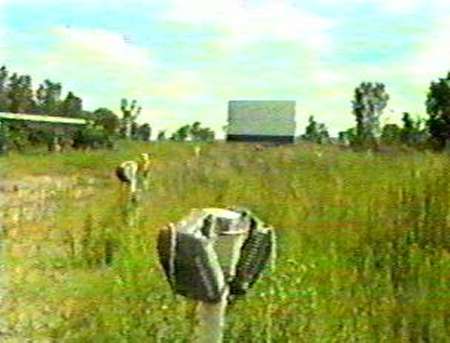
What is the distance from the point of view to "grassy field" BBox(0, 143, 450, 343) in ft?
7.04

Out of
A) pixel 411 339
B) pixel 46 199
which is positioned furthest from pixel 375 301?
pixel 46 199

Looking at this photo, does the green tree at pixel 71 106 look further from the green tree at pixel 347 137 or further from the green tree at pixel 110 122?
the green tree at pixel 347 137

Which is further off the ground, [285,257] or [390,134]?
[390,134]

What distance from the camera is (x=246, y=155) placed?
167 inches

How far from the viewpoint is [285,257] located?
2600mm

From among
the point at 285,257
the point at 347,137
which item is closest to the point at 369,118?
the point at 347,137

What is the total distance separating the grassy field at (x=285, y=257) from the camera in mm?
2146

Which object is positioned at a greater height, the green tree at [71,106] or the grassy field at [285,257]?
the green tree at [71,106]

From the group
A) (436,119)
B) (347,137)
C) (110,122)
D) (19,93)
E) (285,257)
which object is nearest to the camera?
(285,257)

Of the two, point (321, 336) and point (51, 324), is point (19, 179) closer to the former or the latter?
point (51, 324)

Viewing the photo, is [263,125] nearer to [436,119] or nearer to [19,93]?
[19,93]

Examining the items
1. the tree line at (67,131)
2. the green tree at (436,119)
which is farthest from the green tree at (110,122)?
the green tree at (436,119)

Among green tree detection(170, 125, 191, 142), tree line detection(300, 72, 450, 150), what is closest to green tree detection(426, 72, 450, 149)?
tree line detection(300, 72, 450, 150)

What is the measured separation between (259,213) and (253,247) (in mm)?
1555
